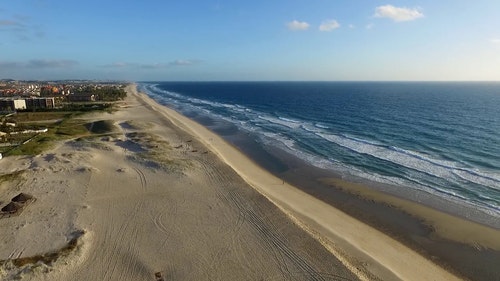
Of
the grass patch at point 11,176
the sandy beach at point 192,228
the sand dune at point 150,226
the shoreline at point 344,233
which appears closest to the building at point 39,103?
the sand dune at point 150,226

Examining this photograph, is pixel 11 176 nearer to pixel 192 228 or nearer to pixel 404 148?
pixel 192 228

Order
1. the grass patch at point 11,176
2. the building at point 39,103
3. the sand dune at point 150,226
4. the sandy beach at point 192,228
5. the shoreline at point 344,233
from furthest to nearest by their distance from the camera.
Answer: the building at point 39,103 → the grass patch at point 11,176 → the shoreline at point 344,233 → the sandy beach at point 192,228 → the sand dune at point 150,226

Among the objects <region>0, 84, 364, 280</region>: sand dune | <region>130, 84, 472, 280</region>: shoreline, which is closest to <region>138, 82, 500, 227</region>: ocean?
<region>130, 84, 472, 280</region>: shoreline

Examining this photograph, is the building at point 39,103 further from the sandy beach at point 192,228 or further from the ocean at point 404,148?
the sandy beach at point 192,228

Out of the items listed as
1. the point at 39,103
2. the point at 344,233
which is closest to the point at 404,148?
the point at 344,233

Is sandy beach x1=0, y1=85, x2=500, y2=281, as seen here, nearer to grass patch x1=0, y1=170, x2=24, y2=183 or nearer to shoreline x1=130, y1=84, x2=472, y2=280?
shoreline x1=130, y1=84, x2=472, y2=280

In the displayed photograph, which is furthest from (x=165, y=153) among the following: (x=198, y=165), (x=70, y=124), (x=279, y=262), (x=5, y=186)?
(x=70, y=124)
